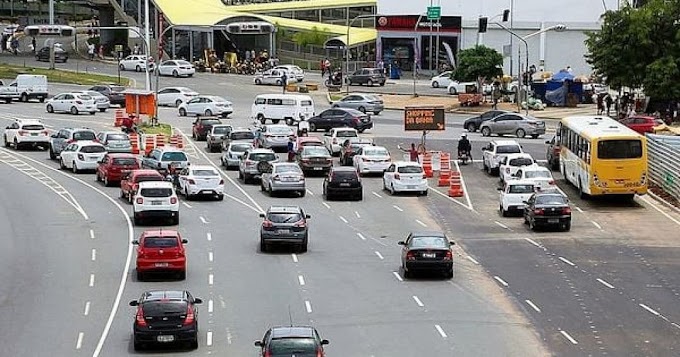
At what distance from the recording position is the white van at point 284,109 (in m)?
81.6


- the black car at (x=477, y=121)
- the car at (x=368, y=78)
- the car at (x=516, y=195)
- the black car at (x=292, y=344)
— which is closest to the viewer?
the black car at (x=292, y=344)

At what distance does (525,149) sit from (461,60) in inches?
1106

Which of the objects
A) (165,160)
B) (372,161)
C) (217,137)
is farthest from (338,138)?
(165,160)

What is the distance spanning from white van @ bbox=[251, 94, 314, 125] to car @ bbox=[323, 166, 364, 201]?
2663cm

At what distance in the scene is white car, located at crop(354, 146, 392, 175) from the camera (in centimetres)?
6166

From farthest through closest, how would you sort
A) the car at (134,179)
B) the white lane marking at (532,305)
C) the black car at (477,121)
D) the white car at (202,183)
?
the black car at (477,121)
the white car at (202,183)
the car at (134,179)
the white lane marking at (532,305)

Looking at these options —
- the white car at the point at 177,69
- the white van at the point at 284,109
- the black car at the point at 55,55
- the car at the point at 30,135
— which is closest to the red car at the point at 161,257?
the car at the point at 30,135

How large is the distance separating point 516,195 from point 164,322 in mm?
23429

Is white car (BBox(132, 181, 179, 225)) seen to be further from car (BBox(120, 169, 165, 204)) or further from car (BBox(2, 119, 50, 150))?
car (BBox(2, 119, 50, 150))

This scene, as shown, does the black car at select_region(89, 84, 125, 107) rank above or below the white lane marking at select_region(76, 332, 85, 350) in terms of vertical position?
above

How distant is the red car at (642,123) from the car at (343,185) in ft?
71.4

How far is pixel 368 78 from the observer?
112 m

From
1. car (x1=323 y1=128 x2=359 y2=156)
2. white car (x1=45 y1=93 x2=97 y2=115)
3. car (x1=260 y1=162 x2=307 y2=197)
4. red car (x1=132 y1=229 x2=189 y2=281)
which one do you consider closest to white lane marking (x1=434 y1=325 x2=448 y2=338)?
red car (x1=132 y1=229 x2=189 y2=281)

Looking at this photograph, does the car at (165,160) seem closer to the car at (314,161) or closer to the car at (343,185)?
the car at (314,161)
